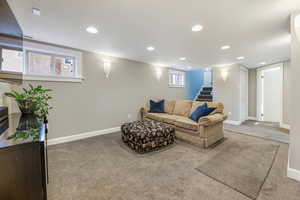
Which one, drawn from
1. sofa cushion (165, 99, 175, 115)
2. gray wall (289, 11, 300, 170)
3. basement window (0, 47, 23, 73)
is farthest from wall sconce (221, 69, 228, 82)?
basement window (0, 47, 23, 73)

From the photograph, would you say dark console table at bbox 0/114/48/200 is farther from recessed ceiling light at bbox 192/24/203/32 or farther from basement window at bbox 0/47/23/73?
recessed ceiling light at bbox 192/24/203/32

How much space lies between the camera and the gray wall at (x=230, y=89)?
476 centimetres

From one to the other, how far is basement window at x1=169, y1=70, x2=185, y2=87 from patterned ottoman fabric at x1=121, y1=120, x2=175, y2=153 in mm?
3234

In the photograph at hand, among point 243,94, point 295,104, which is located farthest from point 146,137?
point 243,94

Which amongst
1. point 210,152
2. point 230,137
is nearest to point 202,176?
point 210,152

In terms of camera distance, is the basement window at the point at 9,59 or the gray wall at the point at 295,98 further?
the gray wall at the point at 295,98

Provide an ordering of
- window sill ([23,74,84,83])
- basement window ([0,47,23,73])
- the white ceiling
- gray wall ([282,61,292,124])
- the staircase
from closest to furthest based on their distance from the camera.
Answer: basement window ([0,47,23,73])
the white ceiling
window sill ([23,74,84,83])
gray wall ([282,61,292,124])
the staircase

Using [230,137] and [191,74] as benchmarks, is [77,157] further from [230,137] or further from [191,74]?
[191,74]

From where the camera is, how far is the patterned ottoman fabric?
8.13ft

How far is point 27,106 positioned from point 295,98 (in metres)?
3.70

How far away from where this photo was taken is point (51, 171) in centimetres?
190

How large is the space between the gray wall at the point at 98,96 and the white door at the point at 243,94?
355 centimetres

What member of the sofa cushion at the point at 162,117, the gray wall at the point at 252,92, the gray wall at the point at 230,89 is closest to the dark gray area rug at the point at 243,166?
the sofa cushion at the point at 162,117

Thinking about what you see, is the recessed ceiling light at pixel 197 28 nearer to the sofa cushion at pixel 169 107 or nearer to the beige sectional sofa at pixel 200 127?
the beige sectional sofa at pixel 200 127
